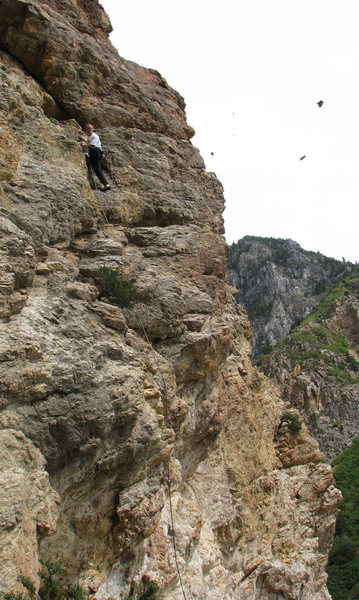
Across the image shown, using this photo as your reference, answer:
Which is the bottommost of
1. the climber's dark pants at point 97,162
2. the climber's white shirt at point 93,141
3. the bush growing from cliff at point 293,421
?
the bush growing from cliff at point 293,421

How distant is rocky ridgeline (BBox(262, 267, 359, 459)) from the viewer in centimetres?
7250

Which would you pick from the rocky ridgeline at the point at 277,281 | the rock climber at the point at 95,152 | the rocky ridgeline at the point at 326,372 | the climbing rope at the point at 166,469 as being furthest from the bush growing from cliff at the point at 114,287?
the rocky ridgeline at the point at 277,281

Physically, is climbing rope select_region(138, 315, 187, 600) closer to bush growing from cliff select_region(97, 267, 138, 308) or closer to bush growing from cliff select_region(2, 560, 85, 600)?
bush growing from cliff select_region(97, 267, 138, 308)

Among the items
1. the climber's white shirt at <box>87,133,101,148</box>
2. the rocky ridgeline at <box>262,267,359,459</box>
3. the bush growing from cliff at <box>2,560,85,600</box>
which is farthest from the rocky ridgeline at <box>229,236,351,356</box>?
the bush growing from cliff at <box>2,560,85,600</box>

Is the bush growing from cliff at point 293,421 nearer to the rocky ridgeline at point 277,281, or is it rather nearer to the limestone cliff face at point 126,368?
the limestone cliff face at point 126,368

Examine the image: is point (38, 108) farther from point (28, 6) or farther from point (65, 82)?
point (28, 6)

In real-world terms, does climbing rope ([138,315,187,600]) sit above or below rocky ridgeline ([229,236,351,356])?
below

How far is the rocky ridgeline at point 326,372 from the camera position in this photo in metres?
72.5

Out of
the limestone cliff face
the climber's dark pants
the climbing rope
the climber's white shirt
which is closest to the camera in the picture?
the limestone cliff face

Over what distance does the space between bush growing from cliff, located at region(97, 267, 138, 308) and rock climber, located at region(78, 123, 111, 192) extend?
333 cm

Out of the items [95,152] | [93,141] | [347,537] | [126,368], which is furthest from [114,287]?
[347,537]

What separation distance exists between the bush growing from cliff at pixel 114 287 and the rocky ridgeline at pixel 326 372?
67560 millimetres

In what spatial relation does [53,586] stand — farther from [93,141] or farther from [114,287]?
[93,141]

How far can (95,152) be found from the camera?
38.7 feet
